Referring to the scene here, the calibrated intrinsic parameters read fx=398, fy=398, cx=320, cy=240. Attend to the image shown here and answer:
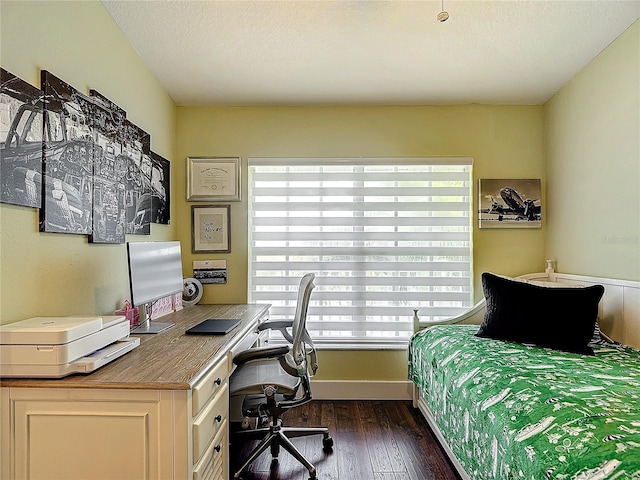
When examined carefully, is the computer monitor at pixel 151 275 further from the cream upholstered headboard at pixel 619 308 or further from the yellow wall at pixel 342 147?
the cream upholstered headboard at pixel 619 308

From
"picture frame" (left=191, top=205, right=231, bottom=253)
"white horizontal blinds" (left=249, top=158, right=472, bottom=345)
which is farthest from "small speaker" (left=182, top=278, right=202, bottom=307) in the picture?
"white horizontal blinds" (left=249, top=158, right=472, bottom=345)

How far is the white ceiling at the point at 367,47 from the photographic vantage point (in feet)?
6.93

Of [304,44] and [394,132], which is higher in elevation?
[304,44]

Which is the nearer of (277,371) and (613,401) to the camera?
(613,401)

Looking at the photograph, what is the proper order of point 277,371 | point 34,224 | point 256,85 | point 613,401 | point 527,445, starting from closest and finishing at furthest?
1. point 527,445
2. point 613,401
3. point 34,224
4. point 277,371
5. point 256,85

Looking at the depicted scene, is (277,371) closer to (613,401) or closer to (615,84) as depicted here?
(613,401)

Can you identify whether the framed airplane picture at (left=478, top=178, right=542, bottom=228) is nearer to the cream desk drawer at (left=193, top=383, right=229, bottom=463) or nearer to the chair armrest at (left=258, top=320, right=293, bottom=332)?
the chair armrest at (left=258, top=320, right=293, bottom=332)

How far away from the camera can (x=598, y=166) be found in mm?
2609

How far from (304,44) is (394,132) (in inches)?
45.4

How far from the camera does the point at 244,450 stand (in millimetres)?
2449

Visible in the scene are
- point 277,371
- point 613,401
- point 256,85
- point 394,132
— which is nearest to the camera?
point 613,401

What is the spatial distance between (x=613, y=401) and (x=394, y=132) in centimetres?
242

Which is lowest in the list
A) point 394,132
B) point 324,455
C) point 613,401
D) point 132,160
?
point 324,455

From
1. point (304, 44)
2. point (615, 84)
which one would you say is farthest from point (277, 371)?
point (615, 84)
